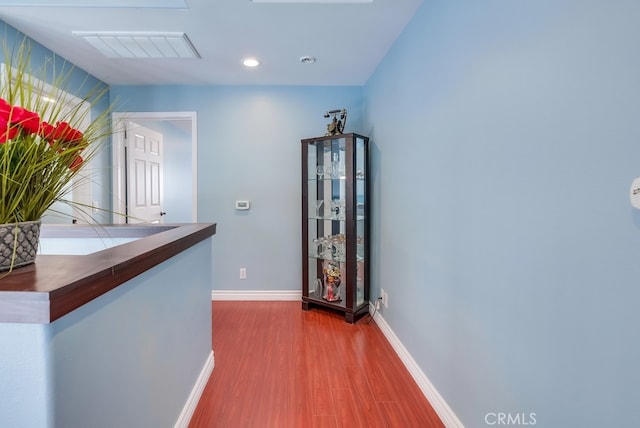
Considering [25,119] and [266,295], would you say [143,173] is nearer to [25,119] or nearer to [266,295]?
[266,295]

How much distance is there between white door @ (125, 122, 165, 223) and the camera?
11.5 feet

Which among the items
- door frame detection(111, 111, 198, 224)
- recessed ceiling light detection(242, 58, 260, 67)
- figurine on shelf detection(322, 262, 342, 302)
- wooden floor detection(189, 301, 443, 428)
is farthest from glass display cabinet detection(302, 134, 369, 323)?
door frame detection(111, 111, 198, 224)

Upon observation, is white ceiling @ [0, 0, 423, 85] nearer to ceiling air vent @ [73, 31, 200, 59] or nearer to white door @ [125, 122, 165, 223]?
ceiling air vent @ [73, 31, 200, 59]

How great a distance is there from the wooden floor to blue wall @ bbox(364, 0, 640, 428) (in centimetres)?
29

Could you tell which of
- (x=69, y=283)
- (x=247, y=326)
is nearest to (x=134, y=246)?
(x=69, y=283)

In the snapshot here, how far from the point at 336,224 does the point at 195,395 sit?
1799mm

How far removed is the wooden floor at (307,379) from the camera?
1624 mm

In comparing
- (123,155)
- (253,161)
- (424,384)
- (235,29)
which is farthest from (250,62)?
(424,384)

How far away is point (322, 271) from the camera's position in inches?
125

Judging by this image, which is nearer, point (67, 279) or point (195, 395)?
point (67, 279)

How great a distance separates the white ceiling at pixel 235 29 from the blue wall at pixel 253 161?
307 mm

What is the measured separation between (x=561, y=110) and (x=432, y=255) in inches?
40.2

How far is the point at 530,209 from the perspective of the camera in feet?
3.50

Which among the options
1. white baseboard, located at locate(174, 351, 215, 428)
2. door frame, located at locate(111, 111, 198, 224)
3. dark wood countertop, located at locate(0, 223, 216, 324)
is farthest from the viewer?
door frame, located at locate(111, 111, 198, 224)
